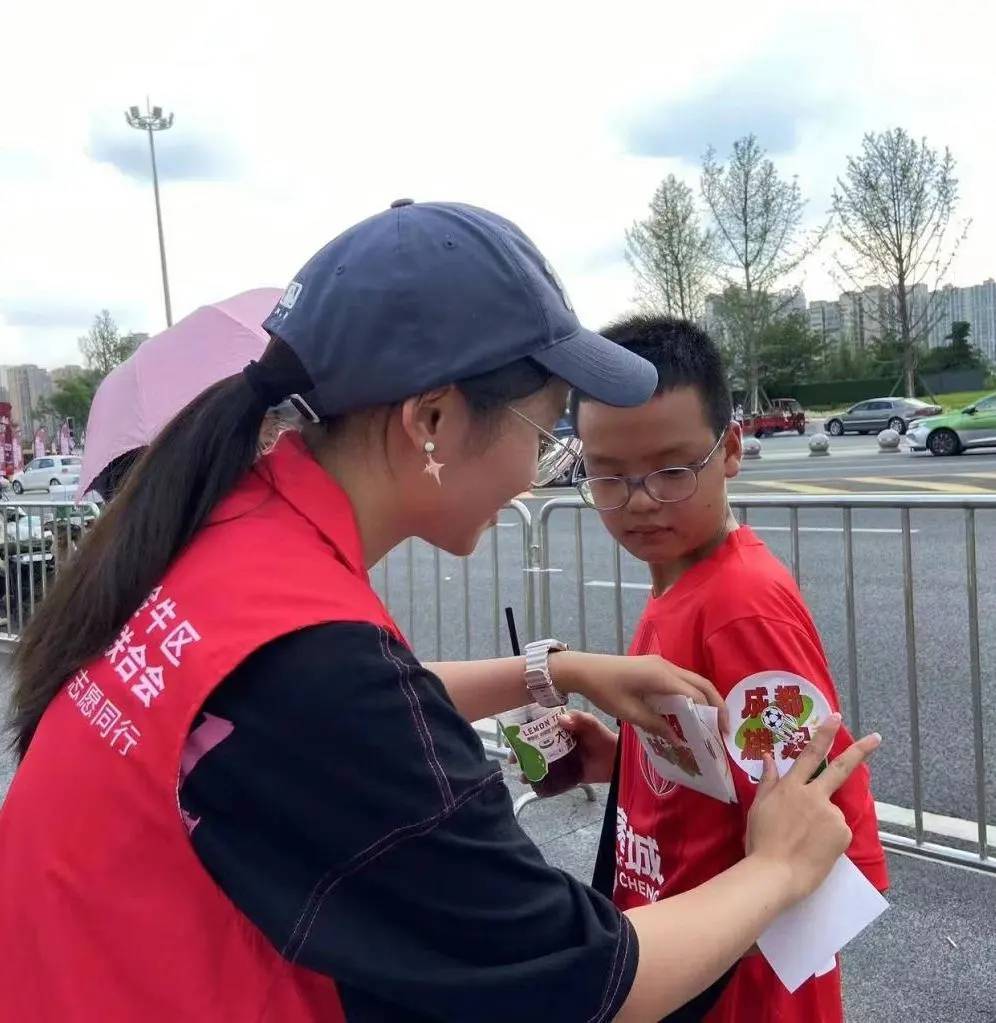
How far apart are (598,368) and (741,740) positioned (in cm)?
70

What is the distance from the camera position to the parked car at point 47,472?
3828 centimetres

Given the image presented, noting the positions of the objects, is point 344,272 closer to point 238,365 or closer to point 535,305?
point 535,305

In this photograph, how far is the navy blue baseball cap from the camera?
3.47ft

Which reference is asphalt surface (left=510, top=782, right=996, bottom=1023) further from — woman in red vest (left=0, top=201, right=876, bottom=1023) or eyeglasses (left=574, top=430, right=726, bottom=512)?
woman in red vest (left=0, top=201, right=876, bottom=1023)

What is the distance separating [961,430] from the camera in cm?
2072

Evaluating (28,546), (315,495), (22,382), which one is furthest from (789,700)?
(22,382)

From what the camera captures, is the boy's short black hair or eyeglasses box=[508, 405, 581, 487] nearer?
eyeglasses box=[508, 405, 581, 487]

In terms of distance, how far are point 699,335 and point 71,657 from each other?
4.84 feet

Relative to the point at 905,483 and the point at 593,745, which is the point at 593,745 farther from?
the point at 905,483

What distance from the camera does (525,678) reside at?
1799 mm

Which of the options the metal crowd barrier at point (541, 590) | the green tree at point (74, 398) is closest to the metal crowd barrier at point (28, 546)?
the metal crowd barrier at point (541, 590)

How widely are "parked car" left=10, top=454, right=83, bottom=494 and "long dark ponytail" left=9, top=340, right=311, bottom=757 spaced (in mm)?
39420

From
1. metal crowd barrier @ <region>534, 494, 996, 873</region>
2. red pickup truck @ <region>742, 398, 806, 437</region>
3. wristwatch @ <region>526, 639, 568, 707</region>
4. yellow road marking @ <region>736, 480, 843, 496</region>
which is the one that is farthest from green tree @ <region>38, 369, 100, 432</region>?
wristwatch @ <region>526, 639, 568, 707</region>

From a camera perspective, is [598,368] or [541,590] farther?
[541,590]
